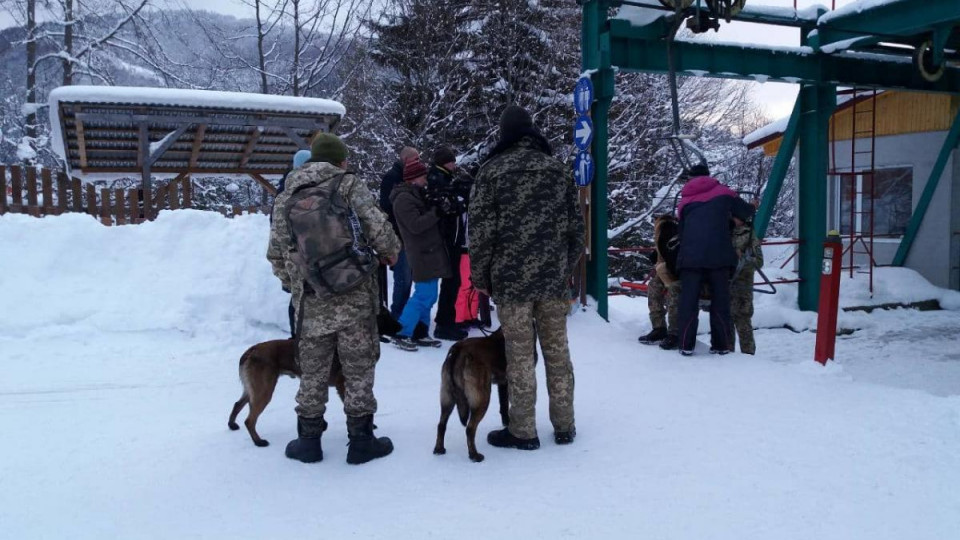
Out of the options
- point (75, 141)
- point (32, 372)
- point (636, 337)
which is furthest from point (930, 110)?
point (75, 141)

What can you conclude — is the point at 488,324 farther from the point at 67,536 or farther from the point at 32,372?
the point at 67,536

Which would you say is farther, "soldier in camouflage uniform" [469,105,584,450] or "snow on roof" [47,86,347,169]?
"snow on roof" [47,86,347,169]

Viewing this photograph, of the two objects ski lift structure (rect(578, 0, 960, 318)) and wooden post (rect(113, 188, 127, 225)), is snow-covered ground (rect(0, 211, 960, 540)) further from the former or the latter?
wooden post (rect(113, 188, 127, 225))

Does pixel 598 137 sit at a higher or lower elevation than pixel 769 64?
lower

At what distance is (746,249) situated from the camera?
23.6 feet

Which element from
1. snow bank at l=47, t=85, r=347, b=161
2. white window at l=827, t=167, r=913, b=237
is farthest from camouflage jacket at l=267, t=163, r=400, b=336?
white window at l=827, t=167, r=913, b=237

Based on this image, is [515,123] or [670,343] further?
[670,343]

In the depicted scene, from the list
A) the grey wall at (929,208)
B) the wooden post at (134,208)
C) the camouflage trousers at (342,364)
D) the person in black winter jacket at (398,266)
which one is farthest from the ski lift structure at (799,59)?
the wooden post at (134,208)

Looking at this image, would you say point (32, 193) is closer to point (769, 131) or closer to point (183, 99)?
point (183, 99)

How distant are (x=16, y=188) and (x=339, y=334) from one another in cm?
979

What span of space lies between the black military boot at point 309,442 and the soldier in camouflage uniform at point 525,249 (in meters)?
1.07

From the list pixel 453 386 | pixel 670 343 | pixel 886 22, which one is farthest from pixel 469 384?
pixel 886 22

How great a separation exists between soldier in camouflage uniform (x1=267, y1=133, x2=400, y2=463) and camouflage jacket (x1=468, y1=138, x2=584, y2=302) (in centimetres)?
61

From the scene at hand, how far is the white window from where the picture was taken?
545 inches
